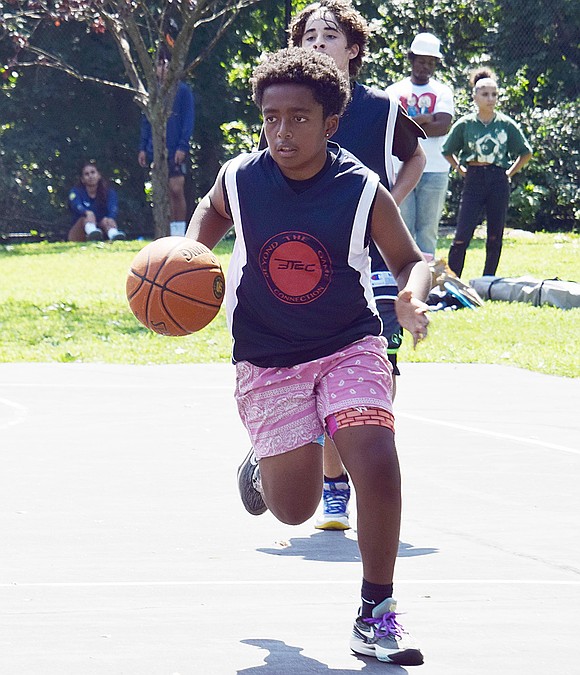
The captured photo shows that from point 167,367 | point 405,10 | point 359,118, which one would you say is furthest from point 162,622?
point 405,10

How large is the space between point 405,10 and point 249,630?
22229 millimetres

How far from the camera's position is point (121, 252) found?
62.7ft

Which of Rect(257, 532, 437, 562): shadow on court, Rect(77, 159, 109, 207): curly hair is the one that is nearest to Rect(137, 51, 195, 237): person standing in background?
Rect(77, 159, 109, 207): curly hair

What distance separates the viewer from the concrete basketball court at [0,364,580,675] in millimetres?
3939

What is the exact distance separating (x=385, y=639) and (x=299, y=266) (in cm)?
115

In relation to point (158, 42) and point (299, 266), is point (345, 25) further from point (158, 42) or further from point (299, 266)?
point (158, 42)

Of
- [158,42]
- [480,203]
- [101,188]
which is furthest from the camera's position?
[101,188]

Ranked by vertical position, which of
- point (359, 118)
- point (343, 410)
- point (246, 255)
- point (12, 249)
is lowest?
point (12, 249)

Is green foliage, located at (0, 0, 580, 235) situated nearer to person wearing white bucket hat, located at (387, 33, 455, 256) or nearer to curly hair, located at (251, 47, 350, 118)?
person wearing white bucket hat, located at (387, 33, 455, 256)

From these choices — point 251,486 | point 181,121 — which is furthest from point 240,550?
point 181,121

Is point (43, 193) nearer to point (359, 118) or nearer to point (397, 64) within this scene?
point (397, 64)

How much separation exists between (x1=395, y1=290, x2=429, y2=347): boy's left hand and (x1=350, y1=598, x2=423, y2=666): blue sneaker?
0.78 meters

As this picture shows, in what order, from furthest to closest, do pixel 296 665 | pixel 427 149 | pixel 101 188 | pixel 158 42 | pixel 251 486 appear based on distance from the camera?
pixel 101 188
pixel 158 42
pixel 427 149
pixel 251 486
pixel 296 665

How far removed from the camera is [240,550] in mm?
5148
